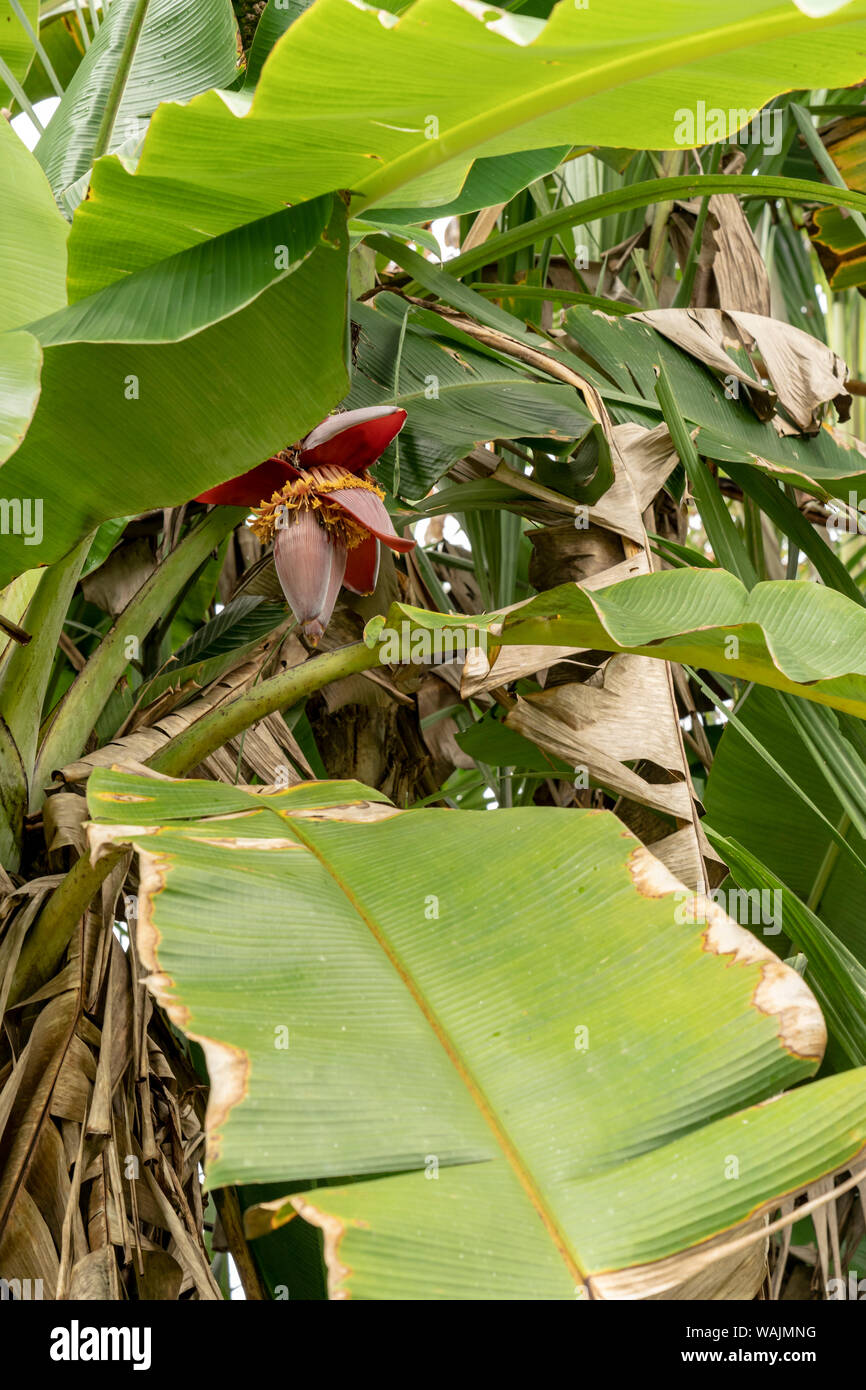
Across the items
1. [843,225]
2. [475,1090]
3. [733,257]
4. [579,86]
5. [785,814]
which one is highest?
[843,225]

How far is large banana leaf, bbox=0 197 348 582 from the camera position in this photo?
2.05 ft

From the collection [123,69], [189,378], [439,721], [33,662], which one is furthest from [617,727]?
[123,69]

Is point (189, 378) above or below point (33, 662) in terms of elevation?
above

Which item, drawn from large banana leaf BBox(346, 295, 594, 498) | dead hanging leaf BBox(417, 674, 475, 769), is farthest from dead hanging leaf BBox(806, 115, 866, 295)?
dead hanging leaf BBox(417, 674, 475, 769)

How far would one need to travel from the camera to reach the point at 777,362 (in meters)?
1.05

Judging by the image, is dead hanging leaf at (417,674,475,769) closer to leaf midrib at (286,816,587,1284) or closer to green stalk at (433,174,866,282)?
green stalk at (433,174,866,282)

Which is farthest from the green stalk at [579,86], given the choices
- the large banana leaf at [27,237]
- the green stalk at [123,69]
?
the green stalk at [123,69]

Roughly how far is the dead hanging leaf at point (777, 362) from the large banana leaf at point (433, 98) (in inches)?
17.1

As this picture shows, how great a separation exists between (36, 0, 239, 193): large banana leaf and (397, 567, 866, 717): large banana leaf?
661mm

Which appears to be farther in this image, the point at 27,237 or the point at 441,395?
the point at 441,395

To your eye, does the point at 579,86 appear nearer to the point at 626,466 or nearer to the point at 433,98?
the point at 433,98

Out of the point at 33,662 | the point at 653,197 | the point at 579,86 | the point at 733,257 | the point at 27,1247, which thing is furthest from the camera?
the point at 733,257

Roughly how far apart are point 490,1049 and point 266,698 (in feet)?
1.13

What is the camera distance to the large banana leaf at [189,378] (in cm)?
63
